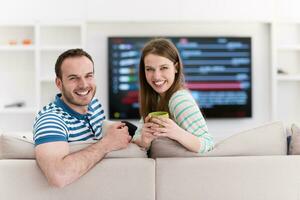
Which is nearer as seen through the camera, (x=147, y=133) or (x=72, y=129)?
(x=147, y=133)

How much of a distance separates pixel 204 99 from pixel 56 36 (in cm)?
199

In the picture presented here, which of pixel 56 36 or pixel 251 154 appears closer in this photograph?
pixel 251 154

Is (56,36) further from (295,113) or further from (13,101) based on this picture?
(295,113)

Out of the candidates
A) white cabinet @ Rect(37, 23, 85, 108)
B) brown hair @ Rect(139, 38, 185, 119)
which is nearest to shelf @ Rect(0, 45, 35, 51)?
white cabinet @ Rect(37, 23, 85, 108)

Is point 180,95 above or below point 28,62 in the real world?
below

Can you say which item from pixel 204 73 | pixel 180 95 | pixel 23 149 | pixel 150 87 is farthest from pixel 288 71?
pixel 23 149

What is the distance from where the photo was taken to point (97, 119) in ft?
7.73

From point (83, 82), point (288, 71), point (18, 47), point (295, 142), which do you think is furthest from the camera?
point (288, 71)

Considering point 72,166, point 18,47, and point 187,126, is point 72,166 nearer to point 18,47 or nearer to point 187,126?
point 187,126

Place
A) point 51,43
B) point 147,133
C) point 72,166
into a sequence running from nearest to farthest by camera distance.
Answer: point 72,166 → point 147,133 → point 51,43

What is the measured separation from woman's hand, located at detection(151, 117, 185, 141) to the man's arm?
0.23 meters

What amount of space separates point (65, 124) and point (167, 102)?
1.59ft

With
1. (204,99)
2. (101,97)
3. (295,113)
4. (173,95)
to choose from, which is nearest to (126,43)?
(101,97)

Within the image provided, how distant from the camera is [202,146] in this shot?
195 cm
